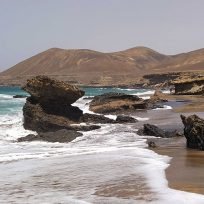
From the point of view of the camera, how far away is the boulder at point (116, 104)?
36.7 m

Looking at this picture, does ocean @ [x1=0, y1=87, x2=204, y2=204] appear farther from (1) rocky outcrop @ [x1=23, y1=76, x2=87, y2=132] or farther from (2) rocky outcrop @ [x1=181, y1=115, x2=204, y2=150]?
(1) rocky outcrop @ [x1=23, y1=76, x2=87, y2=132]

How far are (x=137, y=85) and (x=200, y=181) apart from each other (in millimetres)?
121873

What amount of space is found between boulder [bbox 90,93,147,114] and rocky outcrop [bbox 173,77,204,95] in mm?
18573

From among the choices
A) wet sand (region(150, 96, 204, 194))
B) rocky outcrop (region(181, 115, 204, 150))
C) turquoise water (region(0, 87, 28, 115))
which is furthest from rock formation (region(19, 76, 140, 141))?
turquoise water (region(0, 87, 28, 115))

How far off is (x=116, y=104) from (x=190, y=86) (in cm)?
2342

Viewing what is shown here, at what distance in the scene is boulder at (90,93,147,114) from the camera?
120 feet

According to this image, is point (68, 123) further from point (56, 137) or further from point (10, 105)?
point (10, 105)

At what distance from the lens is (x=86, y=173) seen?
13094 millimetres

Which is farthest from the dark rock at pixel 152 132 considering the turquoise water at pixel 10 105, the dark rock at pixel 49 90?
the turquoise water at pixel 10 105

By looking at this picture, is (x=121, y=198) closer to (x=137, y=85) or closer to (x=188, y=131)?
(x=188, y=131)

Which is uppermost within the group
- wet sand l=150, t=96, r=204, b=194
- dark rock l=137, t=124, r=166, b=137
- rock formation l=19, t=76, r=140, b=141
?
rock formation l=19, t=76, r=140, b=141

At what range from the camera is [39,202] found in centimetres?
1011

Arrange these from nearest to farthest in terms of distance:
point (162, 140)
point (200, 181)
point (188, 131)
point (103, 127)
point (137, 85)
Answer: point (200, 181) → point (188, 131) → point (162, 140) → point (103, 127) → point (137, 85)

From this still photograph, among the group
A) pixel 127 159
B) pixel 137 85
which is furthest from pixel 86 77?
pixel 127 159
